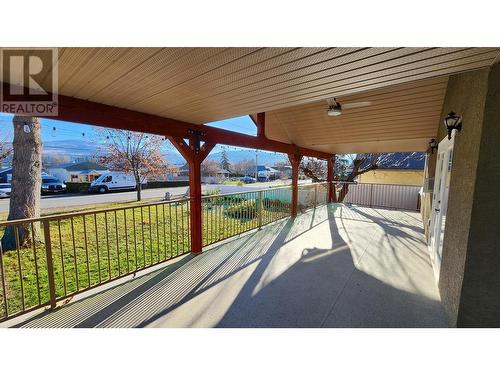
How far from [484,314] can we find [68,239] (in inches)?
259

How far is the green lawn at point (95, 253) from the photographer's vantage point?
238 centimetres

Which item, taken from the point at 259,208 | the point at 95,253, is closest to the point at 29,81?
the point at 95,253

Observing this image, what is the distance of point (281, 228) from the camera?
509 cm

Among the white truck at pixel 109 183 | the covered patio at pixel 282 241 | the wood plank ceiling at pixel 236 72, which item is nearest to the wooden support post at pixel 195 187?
the covered patio at pixel 282 241

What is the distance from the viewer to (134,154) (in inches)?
400

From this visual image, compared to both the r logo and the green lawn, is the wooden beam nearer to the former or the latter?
the r logo

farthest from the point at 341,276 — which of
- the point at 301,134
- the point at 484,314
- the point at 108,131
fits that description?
the point at 108,131

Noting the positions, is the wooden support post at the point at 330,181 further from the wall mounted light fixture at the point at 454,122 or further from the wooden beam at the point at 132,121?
the wall mounted light fixture at the point at 454,122

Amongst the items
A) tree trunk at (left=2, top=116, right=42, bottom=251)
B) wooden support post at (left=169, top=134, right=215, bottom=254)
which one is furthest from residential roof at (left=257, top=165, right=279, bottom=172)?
wooden support post at (left=169, top=134, right=215, bottom=254)

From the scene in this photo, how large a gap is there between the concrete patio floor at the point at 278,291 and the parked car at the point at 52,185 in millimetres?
Result: 18876
